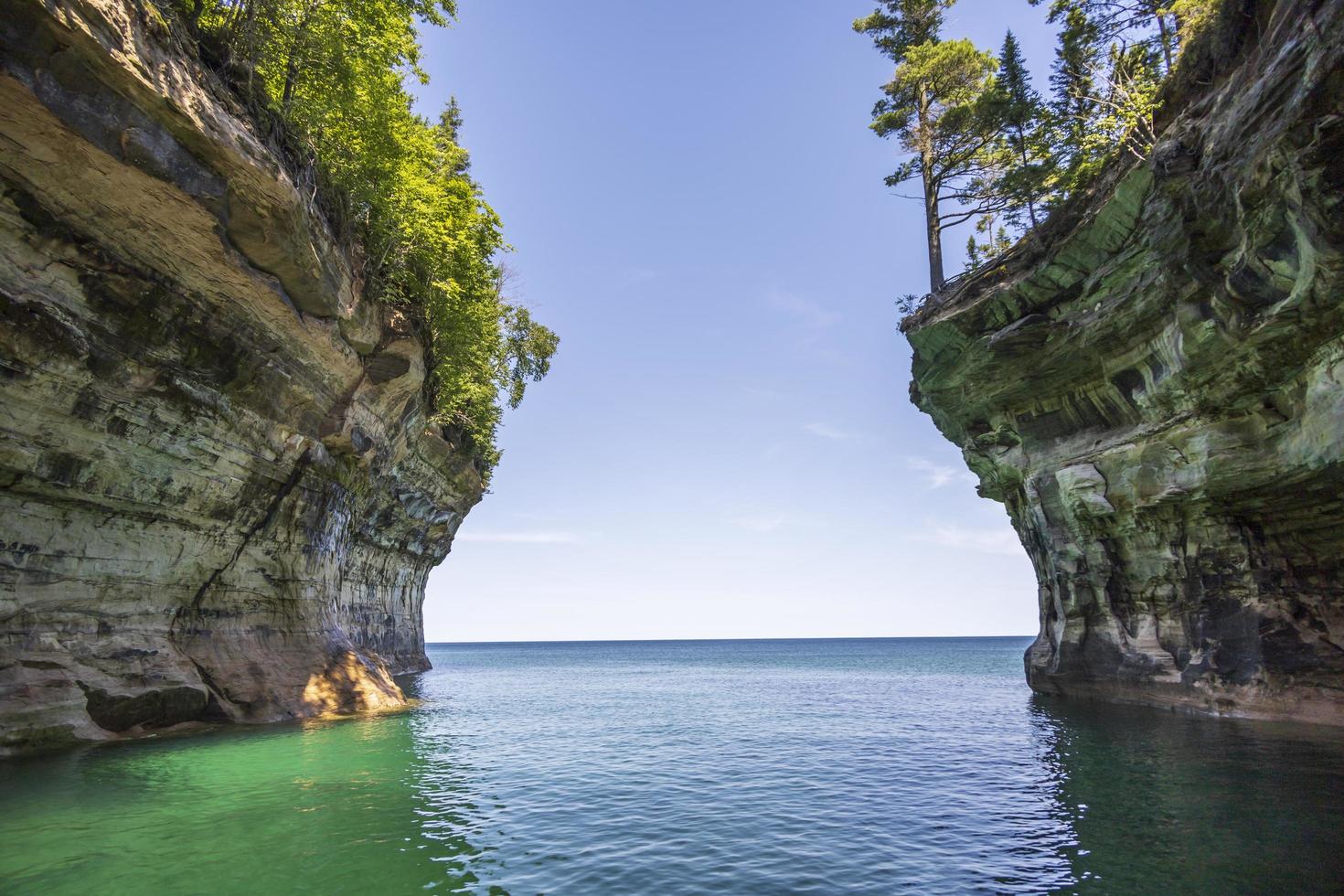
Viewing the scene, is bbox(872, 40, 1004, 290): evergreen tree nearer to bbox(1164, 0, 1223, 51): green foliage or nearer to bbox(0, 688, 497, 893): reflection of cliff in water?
bbox(1164, 0, 1223, 51): green foliage

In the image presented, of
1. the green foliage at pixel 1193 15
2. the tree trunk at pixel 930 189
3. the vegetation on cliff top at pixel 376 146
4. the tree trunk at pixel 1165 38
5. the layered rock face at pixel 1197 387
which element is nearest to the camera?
Answer: the layered rock face at pixel 1197 387

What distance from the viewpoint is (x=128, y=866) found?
7.60 meters

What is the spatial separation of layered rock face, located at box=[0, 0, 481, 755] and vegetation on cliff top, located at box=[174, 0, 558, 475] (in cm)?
192

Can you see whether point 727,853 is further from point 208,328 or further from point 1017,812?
point 208,328

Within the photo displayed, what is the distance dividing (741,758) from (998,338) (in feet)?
55.9

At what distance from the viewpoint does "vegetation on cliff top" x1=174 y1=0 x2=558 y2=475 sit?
52.7ft

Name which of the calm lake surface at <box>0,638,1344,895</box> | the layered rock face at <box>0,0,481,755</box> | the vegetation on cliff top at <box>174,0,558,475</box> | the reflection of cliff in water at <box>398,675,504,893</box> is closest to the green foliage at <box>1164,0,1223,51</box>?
the calm lake surface at <box>0,638,1344,895</box>

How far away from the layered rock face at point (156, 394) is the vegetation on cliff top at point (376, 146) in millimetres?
1918

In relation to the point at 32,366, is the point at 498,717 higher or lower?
lower

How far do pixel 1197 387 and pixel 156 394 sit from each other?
27057mm

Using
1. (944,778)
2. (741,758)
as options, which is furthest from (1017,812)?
(741,758)

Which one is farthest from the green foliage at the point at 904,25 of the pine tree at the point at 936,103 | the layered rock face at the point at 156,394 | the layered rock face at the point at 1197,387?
the layered rock face at the point at 156,394

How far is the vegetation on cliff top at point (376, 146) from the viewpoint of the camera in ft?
52.7

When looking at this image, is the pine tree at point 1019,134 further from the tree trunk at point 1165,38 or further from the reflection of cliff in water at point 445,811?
the reflection of cliff in water at point 445,811
